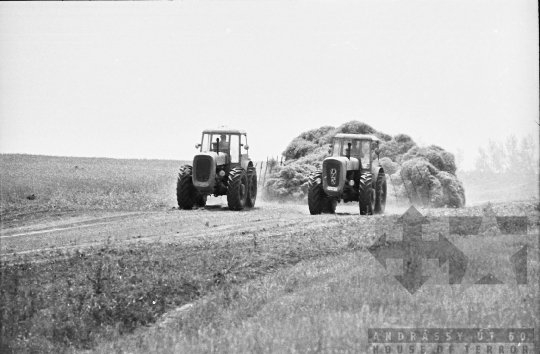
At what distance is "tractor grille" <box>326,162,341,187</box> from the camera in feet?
82.0

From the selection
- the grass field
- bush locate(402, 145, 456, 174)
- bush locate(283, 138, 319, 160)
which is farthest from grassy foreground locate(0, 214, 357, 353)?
bush locate(283, 138, 319, 160)

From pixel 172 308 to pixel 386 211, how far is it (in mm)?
17544

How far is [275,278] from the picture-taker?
1380 centimetres

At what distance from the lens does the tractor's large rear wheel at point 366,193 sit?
25.1 m

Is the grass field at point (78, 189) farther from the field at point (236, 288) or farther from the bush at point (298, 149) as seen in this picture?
the field at point (236, 288)

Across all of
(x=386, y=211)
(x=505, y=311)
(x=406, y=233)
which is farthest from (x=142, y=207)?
(x=505, y=311)

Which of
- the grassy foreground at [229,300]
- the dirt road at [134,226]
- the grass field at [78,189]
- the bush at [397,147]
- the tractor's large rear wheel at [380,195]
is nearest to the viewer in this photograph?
the grassy foreground at [229,300]

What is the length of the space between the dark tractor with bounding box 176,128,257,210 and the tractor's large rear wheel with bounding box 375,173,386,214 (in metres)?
4.46

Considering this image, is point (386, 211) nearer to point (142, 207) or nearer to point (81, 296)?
point (142, 207)

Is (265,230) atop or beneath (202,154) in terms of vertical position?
beneath

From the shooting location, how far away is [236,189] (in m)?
27.3

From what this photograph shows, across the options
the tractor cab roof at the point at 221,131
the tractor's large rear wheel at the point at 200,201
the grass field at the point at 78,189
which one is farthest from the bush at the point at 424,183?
the grass field at the point at 78,189

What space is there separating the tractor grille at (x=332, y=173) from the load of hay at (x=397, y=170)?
5.01m

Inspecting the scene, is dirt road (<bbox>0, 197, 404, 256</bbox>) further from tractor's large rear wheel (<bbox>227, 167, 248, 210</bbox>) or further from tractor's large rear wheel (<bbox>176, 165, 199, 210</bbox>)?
tractor's large rear wheel (<bbox>176, 165, 199, 210</bbox>)
